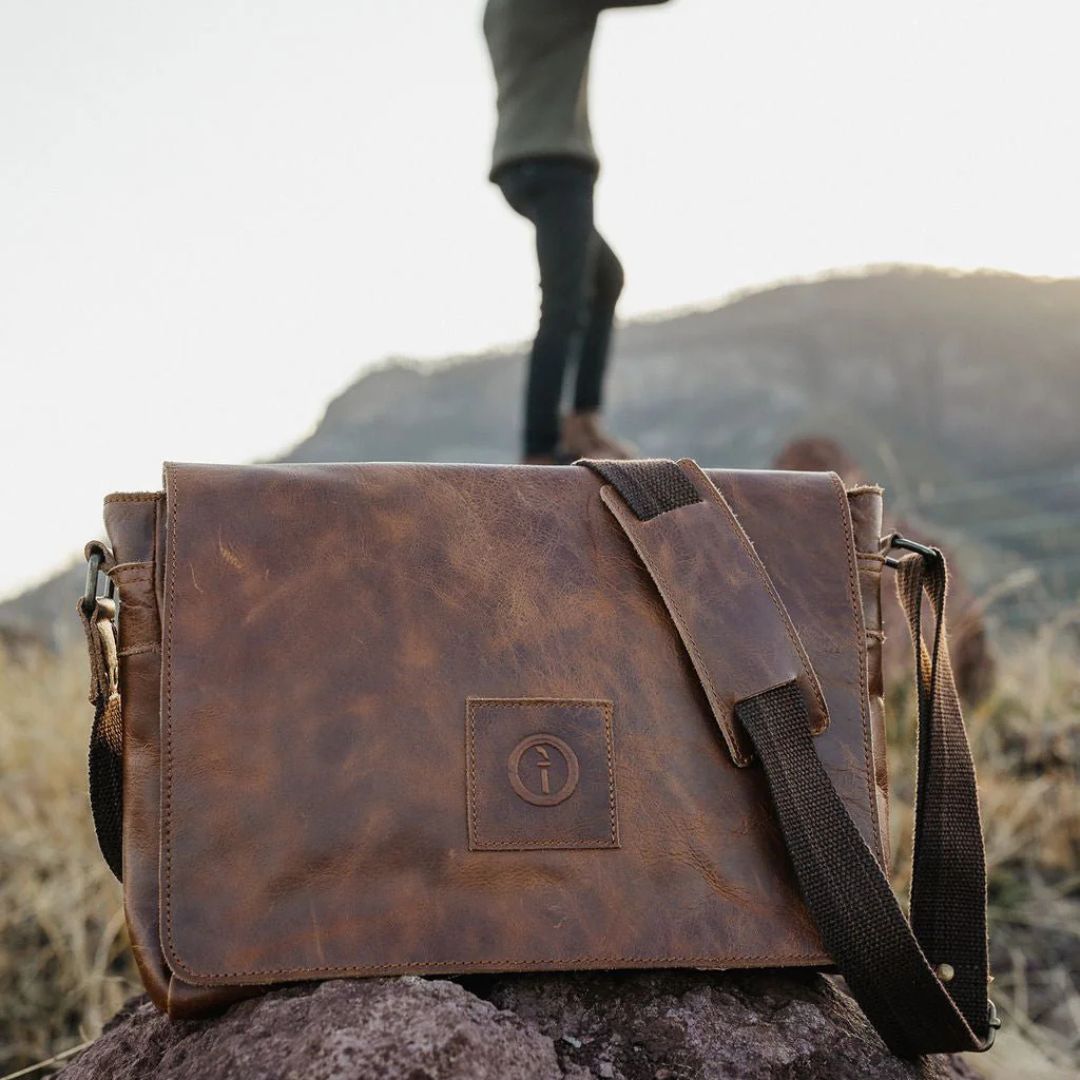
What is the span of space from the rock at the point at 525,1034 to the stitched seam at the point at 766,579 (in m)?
0.32

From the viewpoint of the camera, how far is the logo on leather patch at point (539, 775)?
1.14 meters

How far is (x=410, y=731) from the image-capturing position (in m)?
1.15

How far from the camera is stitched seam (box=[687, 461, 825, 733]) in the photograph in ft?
3.99

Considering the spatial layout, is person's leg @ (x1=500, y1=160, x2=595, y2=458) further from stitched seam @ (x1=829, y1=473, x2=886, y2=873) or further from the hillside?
the hillside

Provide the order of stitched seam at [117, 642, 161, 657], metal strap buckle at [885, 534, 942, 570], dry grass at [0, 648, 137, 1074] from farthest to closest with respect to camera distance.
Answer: dry grass at [0, 648, 137, 1074], metal strap buckle at [885, 534, 942, 570], stitched seam at [117, 642, 161, 657]

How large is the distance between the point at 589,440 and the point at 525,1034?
264 cm

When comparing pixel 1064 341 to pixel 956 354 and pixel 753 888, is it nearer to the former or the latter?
pixel 956 354

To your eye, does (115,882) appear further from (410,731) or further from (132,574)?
(410,731)

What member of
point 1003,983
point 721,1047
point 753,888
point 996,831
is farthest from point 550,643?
point 996,831

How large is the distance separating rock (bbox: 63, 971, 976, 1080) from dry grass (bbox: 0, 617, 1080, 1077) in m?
0.80

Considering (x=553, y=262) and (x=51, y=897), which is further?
(x=553, y=262)

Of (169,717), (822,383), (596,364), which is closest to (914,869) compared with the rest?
(169,717)

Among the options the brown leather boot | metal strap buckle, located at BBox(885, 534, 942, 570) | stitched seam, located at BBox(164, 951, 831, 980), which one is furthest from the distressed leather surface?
the brown leather boot

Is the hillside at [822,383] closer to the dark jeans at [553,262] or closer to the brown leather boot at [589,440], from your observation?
the brown leather boot at [589,440]
